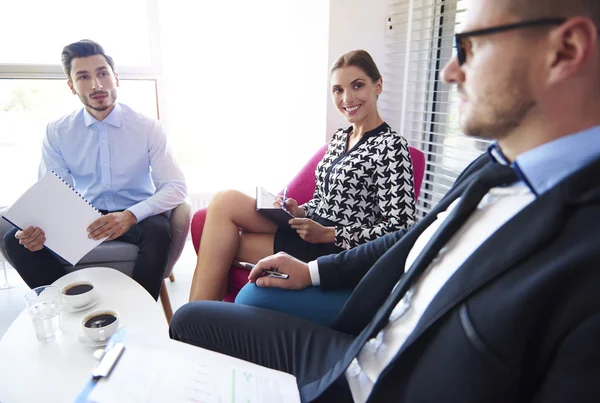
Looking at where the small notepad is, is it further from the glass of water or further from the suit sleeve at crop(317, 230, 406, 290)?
the glass of water

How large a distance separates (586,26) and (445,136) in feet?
5.51

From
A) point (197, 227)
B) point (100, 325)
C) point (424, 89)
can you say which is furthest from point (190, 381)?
point (424, 89)

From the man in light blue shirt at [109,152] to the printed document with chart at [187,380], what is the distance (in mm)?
1052

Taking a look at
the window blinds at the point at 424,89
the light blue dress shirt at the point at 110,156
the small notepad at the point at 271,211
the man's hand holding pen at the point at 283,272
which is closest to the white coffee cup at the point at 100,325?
the man's hand holding pen at the point at 283,272

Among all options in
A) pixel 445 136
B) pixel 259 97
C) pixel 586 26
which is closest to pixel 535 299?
pixel 586 26

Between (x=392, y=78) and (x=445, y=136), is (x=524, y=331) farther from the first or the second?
(x=392, y=78)

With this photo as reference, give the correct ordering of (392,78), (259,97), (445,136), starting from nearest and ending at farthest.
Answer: (445,136)
(392,78)
(259,97)

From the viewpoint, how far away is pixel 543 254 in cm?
54

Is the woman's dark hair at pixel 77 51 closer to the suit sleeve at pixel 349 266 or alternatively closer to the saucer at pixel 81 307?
the saucer at pixel 81 307

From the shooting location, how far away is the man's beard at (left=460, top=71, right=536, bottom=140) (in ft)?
1.93

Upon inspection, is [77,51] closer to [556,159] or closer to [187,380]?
[187,380]

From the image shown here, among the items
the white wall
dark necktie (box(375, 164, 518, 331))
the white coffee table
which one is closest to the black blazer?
dark necktie (box(375, 164, 518, 331))

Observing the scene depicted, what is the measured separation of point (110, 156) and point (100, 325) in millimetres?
1225

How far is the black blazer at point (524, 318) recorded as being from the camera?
1.60 feet
